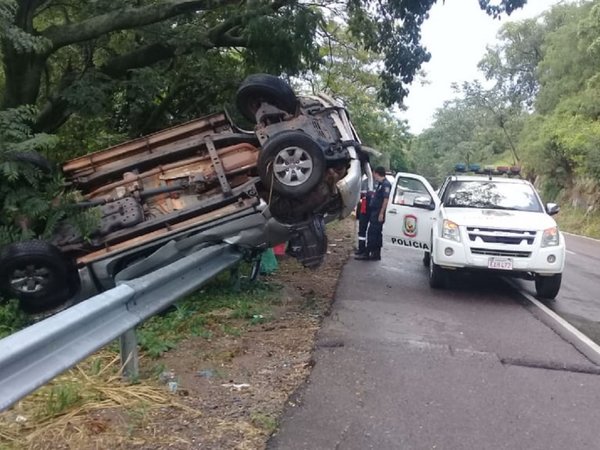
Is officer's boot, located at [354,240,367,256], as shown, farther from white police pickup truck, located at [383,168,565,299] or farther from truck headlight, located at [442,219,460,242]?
truck headlight, located at [442,219,460,242]

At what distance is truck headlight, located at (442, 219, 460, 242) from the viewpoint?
30.9 ft

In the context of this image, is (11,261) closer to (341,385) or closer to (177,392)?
(177,392)

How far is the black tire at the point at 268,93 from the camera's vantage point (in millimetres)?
7680

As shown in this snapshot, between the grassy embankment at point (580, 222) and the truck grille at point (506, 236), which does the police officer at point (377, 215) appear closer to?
the truck grille at point (506, 236)

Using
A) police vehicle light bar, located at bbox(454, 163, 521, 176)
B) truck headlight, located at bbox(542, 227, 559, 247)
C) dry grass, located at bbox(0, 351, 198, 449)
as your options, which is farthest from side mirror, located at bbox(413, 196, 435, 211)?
dry grass, located at bbox(0, 351, 198, 449)

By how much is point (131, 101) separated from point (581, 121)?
99.9 ft

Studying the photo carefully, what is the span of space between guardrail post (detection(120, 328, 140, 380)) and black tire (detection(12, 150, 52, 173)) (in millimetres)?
3260

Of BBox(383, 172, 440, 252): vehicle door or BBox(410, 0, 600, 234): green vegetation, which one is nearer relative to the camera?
BBox(383, 172, 440, 252): vehicle door

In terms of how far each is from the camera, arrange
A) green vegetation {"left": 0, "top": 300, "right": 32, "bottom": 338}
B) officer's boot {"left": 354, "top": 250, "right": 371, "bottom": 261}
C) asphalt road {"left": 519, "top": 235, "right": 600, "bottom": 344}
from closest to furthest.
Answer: green vegetation {"left": 0, "top": 300, "right": 32, "bottom": 338}
asphalt road {"left": 519, "top": 235, "right": 600, "bottom": 344}
officer's boot {"left": 354, "top": 250, "right": 371, "bottom": 261}

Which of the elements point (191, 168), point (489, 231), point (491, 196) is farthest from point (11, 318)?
point (491, 196)

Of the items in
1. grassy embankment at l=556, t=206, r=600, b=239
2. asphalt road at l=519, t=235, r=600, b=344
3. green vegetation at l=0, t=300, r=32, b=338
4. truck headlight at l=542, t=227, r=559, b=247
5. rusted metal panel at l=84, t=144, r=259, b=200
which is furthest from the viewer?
grassy embankment at l=556, t=206, r=600, b=239

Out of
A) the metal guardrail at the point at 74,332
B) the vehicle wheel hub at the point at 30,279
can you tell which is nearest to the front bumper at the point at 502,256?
the metal guardrail at the point at 74,332

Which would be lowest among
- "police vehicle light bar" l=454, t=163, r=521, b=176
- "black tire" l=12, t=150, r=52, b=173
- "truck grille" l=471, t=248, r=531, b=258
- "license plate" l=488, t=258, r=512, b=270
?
"license plate" l=488, t=258, r=512, b=270

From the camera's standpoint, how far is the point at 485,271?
9.43m
